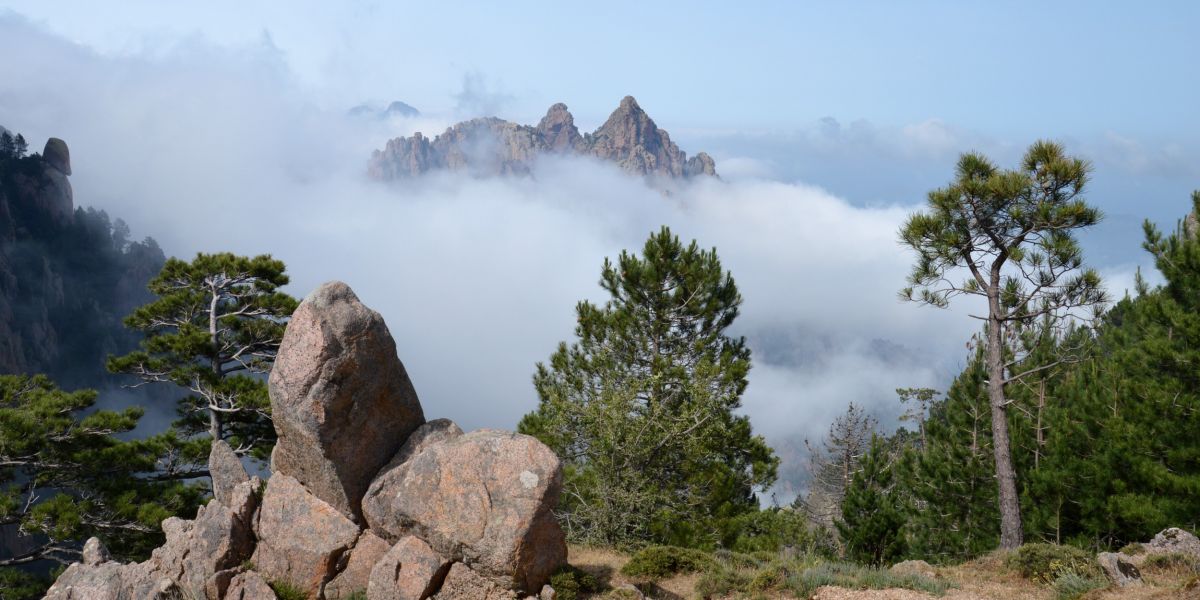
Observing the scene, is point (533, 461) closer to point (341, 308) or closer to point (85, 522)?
point (341, 308)

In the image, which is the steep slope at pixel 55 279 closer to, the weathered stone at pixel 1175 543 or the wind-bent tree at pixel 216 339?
the wind-bent tree at pixel 216 339

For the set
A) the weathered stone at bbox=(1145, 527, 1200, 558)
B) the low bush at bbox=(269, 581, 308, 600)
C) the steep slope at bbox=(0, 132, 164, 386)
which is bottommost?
the low bush at bbox=(269, 581, 308, 600)

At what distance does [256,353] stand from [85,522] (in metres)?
6.24

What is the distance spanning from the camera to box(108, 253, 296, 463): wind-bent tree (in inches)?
930

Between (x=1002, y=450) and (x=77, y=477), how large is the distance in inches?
963

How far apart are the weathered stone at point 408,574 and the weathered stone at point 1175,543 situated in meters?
12.7

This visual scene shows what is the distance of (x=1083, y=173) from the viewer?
1950cm

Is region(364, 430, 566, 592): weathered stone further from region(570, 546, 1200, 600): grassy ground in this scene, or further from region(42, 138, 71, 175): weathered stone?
region(42, 138, 71, 175): weathered stone

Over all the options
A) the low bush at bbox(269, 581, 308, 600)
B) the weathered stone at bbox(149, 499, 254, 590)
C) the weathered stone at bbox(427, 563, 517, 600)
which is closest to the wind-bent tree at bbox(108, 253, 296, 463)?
the weathered stone at bbox(149, 499, 254, 590)

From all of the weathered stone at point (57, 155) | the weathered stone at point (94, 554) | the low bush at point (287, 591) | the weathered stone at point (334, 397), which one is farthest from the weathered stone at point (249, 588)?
the weathered stone at point (57, 155)

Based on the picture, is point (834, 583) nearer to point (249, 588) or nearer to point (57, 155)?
point (249, 588)

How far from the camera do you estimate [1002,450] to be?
19312 mm

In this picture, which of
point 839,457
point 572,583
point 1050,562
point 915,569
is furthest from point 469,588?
point 839,457

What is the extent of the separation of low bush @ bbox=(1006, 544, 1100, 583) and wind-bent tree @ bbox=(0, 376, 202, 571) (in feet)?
66.9
